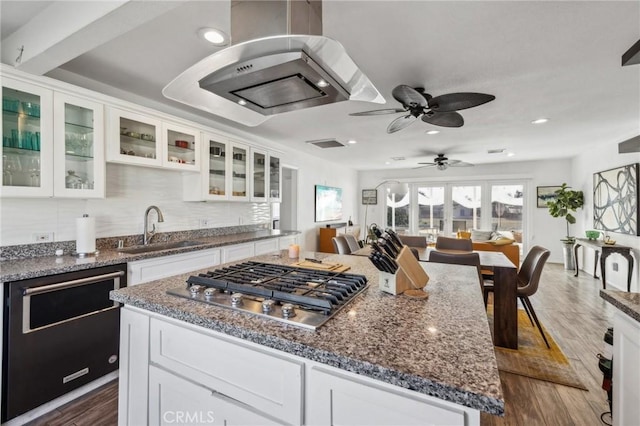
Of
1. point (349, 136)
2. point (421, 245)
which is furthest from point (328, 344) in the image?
point (349, 136)

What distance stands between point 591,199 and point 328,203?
4.98 meters

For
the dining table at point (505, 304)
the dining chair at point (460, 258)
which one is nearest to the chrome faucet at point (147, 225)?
the dining chair at point (460, 258)

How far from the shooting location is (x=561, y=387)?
2.05 m

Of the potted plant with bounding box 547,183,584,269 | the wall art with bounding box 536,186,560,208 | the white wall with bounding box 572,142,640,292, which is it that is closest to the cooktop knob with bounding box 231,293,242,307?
the white wall with bounding box 572,142,640,292

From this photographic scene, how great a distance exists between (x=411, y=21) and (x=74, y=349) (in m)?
2.90

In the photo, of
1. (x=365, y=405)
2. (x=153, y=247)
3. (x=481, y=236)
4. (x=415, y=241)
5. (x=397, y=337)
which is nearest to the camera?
(x=365, y=405)

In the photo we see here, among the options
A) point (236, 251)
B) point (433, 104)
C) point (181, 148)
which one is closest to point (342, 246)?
point (236, 251)

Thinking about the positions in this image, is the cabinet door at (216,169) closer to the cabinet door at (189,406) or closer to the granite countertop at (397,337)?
the granite countertop at (397,337)

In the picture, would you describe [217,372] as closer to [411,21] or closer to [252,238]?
[411,21]

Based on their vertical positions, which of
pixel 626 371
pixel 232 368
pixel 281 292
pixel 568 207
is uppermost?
pixel 568 207

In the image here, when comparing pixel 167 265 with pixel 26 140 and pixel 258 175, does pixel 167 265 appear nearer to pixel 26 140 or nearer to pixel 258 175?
pixel 26 140

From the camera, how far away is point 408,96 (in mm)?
2219

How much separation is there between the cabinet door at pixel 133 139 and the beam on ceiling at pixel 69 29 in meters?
0.55

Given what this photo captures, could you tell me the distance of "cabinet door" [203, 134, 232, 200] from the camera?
3229mm
